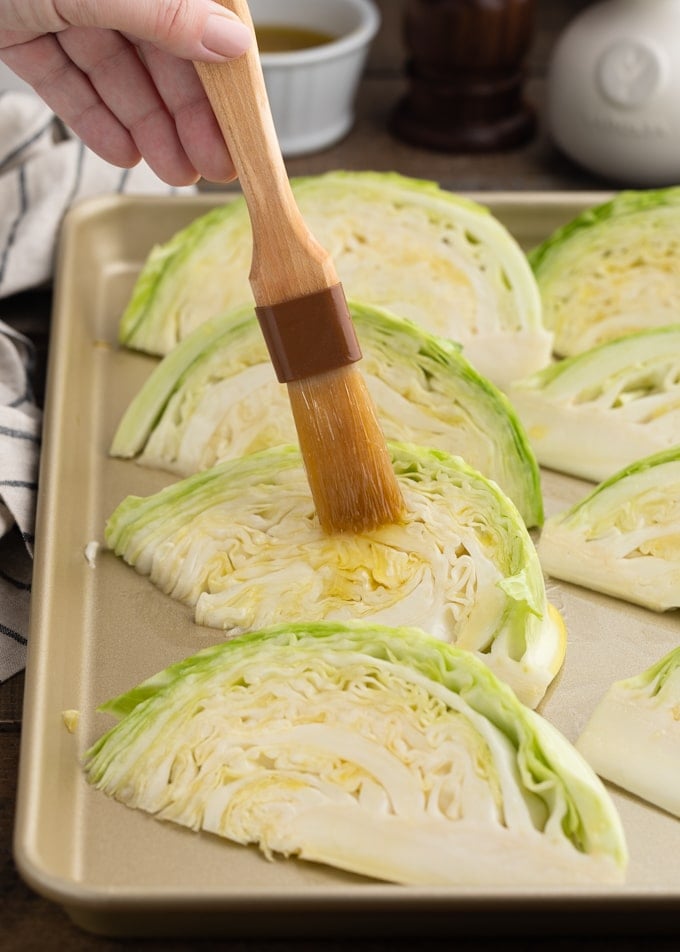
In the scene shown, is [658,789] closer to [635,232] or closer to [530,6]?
[635,232]

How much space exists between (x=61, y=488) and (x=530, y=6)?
192 cm

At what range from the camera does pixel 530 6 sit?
321 centimetres

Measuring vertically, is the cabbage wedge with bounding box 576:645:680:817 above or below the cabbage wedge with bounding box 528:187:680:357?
below

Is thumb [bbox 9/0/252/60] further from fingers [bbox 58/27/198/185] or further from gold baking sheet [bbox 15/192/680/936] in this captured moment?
gold baking sheet [bbox 15/192/680/936]

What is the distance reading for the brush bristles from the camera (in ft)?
6.11

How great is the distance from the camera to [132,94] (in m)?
2.13

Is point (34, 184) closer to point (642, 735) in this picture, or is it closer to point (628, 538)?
point (628, 538)

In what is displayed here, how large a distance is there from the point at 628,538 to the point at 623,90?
150 cm

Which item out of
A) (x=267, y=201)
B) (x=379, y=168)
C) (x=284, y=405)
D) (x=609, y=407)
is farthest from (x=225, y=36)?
(x=379, y=168)

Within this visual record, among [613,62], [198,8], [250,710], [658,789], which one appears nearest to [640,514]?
[658,789]

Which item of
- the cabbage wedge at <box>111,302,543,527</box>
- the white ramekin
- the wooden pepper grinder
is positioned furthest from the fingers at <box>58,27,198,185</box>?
the wooden pepper grinder

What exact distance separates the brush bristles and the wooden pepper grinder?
1677 millimetres

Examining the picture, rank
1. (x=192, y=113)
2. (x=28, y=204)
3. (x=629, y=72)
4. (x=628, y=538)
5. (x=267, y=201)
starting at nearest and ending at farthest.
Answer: (x=267, y=201)
(x=628, y=538)
(x=192, y=113)
(x=28, y=204)
(x=629, y=72)

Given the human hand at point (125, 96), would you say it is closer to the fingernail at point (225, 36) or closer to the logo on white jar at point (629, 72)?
the fingernail at point (225, 36)
